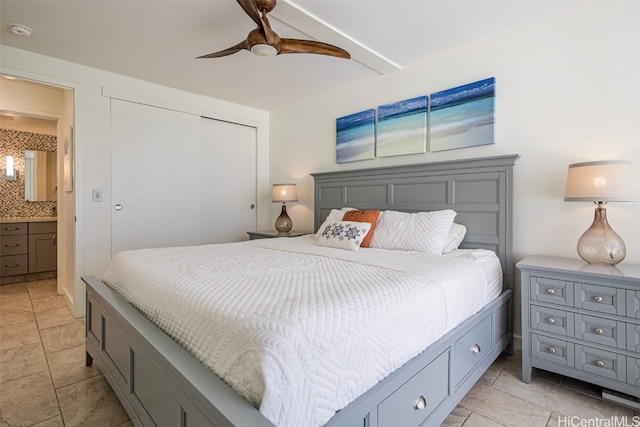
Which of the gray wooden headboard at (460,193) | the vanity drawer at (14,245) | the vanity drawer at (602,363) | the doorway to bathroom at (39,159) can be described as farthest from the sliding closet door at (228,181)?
the vanity drawer at (602,363)

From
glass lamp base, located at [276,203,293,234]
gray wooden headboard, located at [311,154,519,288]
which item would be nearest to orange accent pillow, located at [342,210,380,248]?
gray wooden headboard, located at [311,154,519,288]

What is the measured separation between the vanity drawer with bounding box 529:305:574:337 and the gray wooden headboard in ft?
1.45

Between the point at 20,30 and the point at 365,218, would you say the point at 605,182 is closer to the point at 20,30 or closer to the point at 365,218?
the point at 365,218

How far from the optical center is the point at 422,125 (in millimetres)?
2869

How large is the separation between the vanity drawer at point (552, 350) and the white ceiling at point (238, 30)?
217 centimetres

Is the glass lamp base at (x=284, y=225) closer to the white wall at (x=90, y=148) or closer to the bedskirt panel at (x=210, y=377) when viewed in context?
the white wall at (x=90, y=148)

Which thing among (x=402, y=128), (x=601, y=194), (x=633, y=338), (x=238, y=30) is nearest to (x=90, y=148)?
(x=238, y=30)

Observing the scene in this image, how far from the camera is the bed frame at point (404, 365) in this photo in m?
0.97

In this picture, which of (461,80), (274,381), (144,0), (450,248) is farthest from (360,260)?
(144,0)

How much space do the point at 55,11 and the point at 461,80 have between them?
10.1 feet

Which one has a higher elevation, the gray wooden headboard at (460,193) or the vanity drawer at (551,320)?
the gray wooden headboard at (460,193)

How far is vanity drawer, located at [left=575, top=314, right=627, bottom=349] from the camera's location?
1639mm

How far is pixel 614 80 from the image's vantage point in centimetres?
200

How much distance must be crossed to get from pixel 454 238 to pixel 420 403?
1405 mm
